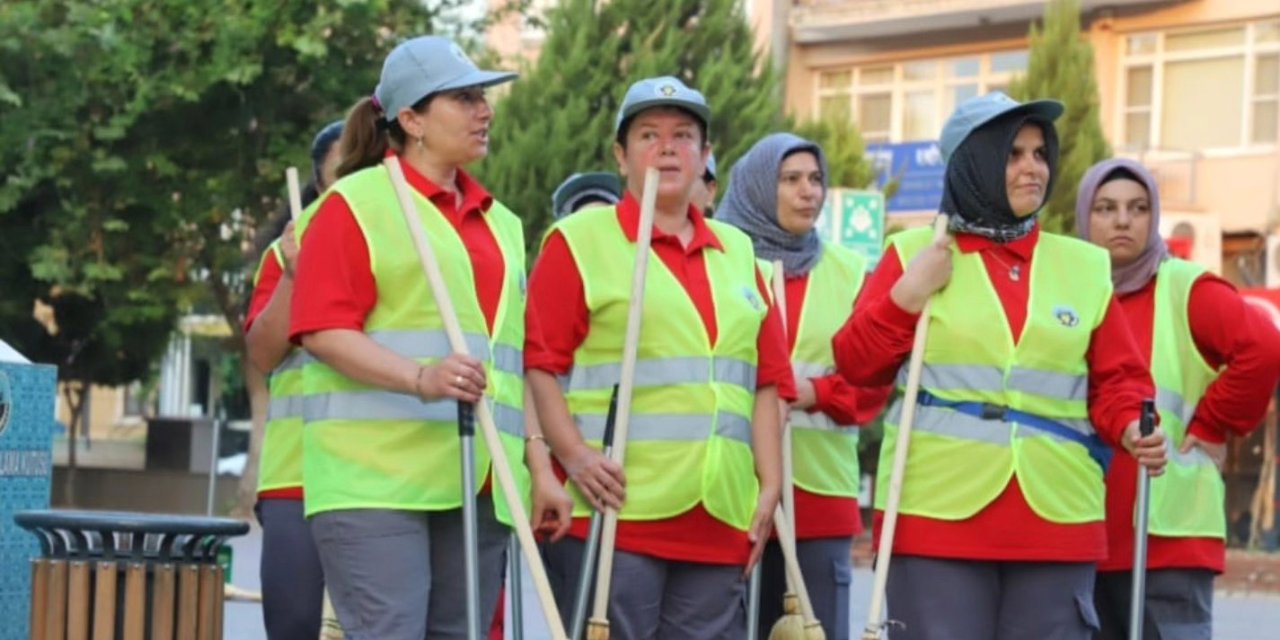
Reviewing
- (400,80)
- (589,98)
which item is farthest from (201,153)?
(400,80)

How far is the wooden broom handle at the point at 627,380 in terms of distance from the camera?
6402mm

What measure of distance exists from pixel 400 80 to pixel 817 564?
262cm

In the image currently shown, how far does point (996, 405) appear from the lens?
645 centimetres

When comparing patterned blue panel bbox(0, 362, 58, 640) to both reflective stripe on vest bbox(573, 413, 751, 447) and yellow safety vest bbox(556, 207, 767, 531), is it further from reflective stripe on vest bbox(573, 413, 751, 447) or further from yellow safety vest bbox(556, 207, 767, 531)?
reflective stripe on vest bbox(573, 413, 751, 447)

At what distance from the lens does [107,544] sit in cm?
662

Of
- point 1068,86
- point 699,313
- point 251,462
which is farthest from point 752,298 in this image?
point 1068,86

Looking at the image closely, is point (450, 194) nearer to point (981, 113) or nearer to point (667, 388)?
point (667, 388)

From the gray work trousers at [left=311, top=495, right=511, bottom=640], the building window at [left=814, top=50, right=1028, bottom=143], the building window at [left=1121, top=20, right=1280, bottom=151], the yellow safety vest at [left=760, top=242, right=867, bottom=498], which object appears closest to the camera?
the gray work trousers at [left=311, top=495, right=511, bottom=640]

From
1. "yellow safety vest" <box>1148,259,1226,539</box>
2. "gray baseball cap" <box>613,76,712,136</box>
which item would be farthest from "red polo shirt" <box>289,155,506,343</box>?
"yellow safety vest" <box>1148,259,1226,539</box>

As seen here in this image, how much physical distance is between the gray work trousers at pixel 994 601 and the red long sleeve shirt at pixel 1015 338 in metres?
0.05

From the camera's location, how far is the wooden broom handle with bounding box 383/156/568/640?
19.3ft

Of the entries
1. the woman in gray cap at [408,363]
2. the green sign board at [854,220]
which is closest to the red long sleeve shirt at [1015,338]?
the woman in gray cap at [408,363]

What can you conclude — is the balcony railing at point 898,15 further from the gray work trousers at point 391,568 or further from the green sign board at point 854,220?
the gray work trousers at point 391,568

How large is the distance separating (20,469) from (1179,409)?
3.35 metres
